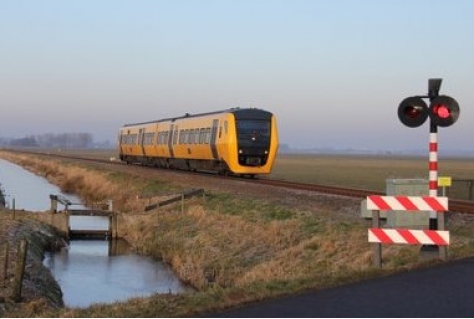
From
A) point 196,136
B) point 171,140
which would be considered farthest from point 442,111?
point 171,140

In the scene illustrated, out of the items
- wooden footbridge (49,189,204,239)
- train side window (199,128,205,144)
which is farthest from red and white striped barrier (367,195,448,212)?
train side window (199,128,205,144)

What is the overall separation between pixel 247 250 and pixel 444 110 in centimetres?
1005

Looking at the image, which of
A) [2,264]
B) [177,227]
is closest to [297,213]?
[177,227]

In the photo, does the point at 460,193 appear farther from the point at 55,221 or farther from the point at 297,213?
the point at 55,221

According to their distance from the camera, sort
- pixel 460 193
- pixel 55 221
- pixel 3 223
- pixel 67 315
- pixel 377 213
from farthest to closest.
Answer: pixel 460 193, pixel 55 221, pixel 3 223, pixel 377 213, pixel 67 315

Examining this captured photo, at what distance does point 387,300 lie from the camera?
337 inches

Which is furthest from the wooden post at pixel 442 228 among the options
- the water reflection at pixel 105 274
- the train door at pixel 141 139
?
the train door at pixel 141 139

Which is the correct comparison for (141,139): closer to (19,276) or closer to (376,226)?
(19,276)

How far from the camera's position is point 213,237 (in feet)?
76.4

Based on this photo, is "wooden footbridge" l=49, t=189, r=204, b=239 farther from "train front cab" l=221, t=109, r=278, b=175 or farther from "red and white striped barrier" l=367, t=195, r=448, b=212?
"red and white striped barrier" l=367, t=195, r=448, b=212

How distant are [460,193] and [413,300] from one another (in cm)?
2794

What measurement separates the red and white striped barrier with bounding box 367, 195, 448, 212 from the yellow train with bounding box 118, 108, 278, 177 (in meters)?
23.8

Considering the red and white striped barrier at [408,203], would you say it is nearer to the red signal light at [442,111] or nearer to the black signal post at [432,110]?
the black signal post at [432,110]

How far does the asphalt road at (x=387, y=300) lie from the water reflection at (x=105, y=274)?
750cm
